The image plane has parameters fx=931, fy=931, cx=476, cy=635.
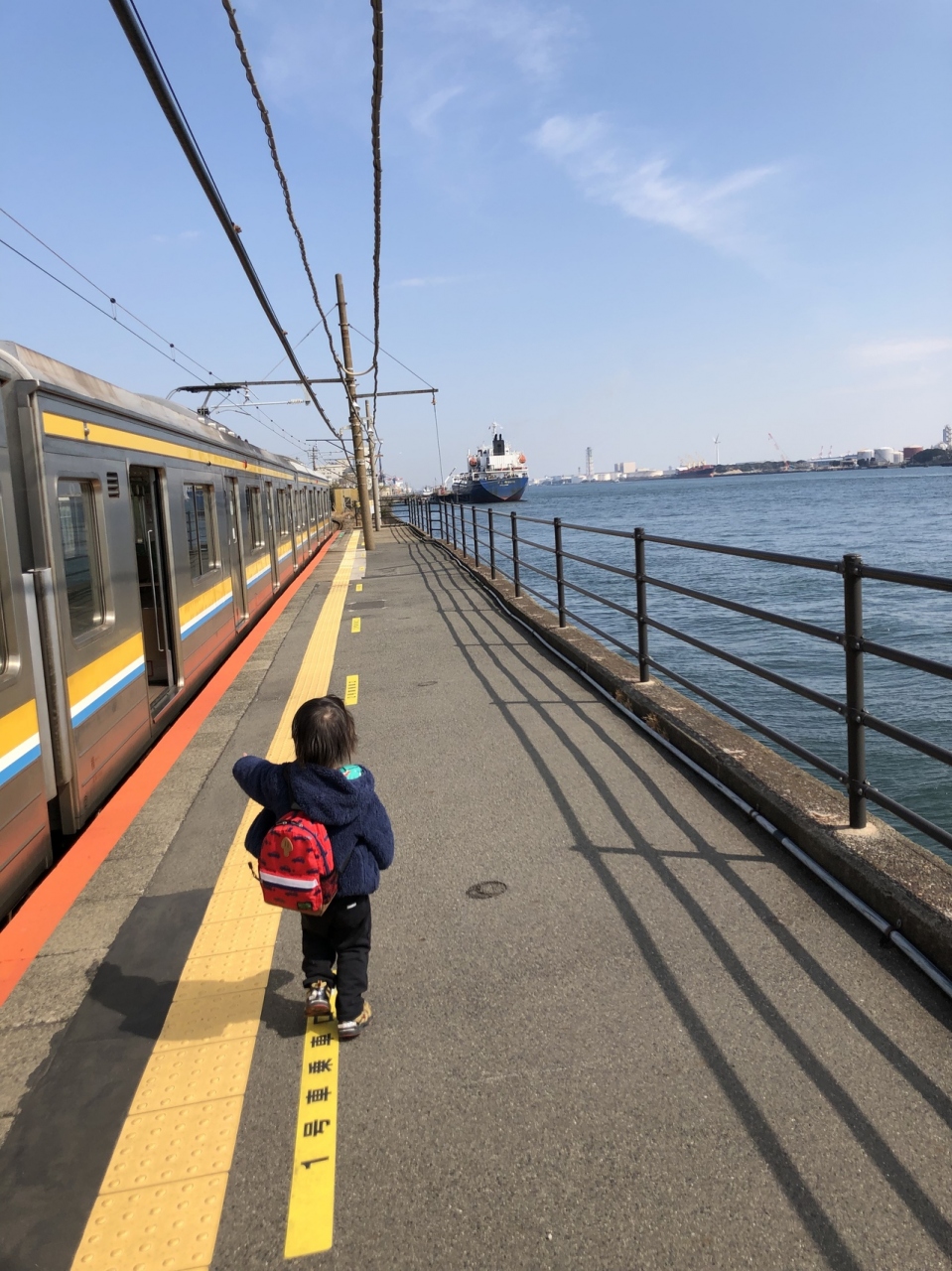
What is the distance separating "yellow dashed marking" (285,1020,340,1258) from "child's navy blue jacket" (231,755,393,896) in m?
0.47

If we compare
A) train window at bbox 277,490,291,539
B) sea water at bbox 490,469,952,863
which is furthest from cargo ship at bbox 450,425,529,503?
train window at bbox 277,490,291,539

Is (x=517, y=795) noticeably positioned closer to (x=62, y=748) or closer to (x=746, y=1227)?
(x=62, y=748)

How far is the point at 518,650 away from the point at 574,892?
A: 16.8 feet

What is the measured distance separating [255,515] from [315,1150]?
465 inches

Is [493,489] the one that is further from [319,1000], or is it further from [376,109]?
[319,1000]

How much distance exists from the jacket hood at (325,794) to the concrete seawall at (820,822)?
187cm

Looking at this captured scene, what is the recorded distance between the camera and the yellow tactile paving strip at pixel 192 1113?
2.08 m

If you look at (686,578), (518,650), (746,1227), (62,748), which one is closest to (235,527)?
(518,650)

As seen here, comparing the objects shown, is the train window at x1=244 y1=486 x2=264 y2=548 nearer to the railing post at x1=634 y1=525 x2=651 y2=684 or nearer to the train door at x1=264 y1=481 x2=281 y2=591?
the train door at x1=264 y1=481 x2=281 y2=591

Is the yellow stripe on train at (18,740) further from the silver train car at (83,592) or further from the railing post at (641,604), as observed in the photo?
the railing post at (641,604)

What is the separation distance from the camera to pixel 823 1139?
2.21 metres

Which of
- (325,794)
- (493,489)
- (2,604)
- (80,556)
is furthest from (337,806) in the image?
(493,489)

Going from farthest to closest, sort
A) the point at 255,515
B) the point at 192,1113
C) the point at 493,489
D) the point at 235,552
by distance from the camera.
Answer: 1. the point at 493,489
2. the point at 255,515
3. the point at 235,552
4. the point at 192,1113

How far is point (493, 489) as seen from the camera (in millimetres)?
99938
